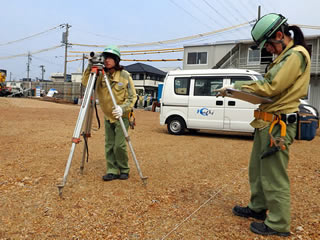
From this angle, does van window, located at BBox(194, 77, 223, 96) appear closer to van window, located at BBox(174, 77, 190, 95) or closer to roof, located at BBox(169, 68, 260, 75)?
roof, located at BBox(169, 68, 260, 75)

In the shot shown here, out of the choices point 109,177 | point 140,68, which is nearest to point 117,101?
point 109,177

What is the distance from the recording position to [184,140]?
7691 millimetres

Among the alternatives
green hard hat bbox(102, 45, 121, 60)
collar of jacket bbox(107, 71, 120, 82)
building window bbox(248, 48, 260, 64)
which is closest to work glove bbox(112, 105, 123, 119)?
collar of jacket bbox(107, 71, 120, 82)

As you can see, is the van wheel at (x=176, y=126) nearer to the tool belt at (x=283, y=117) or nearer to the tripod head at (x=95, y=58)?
the tripod head at (x=95, y=58)

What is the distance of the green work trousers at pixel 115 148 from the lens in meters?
3.69

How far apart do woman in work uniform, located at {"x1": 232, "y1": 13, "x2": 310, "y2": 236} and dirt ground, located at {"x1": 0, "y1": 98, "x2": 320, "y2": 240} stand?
33cm

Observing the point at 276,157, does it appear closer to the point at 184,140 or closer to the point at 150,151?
the point at 150,151

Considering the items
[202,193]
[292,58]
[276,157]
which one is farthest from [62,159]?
[292,58]

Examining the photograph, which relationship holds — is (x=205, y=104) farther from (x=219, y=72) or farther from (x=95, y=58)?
(x=95, y=58)

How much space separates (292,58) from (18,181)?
351 cm

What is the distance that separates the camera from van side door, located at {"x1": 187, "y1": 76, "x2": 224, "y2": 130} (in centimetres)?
792

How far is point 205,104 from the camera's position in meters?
8.07

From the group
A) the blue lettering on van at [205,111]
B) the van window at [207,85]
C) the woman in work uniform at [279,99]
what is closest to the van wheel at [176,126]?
the blue lettering on van at [205,111]

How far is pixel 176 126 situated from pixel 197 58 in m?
16.0
